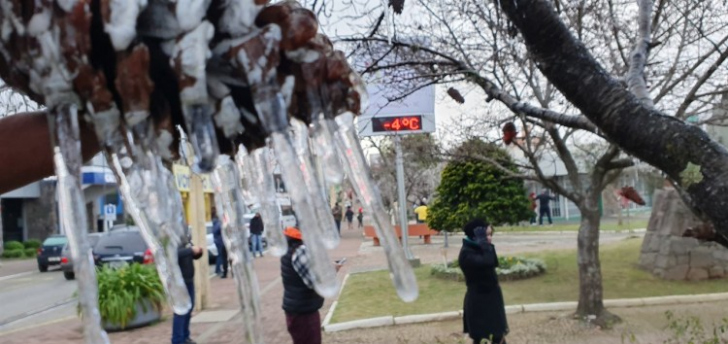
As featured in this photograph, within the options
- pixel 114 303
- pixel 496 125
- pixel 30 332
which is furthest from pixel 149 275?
pixel 496 125

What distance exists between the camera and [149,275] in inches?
436

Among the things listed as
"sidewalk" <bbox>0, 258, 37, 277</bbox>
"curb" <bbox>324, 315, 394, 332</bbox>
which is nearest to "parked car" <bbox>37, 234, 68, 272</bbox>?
"sidewalk" <bbox>0, 258, 37, 277</bbox>

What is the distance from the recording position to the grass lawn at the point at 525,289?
11023 millimetres

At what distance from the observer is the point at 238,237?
6.77 feet

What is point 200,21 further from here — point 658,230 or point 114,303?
point 658,230

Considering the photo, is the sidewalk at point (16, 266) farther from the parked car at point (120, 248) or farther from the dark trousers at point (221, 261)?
the dark trousers at point (221, 261)

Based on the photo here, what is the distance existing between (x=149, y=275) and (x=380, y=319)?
3765 mm

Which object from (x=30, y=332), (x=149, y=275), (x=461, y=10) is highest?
(x=461, y=10)

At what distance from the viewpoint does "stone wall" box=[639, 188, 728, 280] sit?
12719 millimetres

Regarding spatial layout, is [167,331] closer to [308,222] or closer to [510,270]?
[510,270]

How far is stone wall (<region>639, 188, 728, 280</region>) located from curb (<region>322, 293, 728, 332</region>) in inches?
61.8

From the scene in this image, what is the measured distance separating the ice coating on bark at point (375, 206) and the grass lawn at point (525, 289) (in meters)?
8.45

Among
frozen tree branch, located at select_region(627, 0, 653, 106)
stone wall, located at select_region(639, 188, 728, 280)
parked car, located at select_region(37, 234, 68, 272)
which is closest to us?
frozen tree branch, located at select_region(627, 0, 653, 106)

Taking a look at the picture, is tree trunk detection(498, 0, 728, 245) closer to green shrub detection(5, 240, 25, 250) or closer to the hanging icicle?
the hanging icicle
